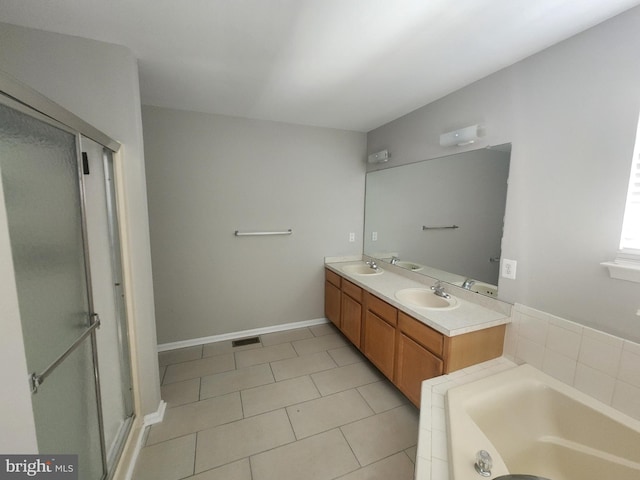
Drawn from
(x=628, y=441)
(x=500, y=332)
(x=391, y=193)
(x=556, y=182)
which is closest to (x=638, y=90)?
(x=556, y=182)

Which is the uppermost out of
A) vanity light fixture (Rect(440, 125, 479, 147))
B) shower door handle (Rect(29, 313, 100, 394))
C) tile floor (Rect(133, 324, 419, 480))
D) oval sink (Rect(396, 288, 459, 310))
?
vanity light fixture (Rect(440, 125, 479, 147))

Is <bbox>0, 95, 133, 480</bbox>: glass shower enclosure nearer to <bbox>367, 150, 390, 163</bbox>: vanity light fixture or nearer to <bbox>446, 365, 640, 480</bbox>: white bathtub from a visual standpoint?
<bbox>446, 365, 640, 480</bbox>: white bathtub

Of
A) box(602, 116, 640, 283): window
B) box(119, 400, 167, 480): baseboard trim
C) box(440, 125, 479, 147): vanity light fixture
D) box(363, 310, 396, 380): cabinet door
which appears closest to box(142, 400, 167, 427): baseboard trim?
box(119, 400, 167, 480): baseboard trim

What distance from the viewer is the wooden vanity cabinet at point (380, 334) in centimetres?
194

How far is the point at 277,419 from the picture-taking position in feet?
5.78

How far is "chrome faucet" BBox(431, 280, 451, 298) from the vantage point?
6.35 feet

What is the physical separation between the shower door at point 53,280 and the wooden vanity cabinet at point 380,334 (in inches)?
69.3

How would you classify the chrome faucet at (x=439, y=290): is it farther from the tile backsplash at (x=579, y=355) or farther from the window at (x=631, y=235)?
the window at (x=631, y=235)

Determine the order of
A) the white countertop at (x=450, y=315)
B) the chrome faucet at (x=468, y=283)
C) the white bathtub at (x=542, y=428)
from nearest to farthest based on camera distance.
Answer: the white bathtub at (x=542, y=428) < the white countertop at (x=450, y=315) < the chrome faucet at (x=468, y=283)

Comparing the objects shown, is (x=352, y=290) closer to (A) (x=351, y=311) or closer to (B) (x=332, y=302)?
(A) (x=351, y=311)

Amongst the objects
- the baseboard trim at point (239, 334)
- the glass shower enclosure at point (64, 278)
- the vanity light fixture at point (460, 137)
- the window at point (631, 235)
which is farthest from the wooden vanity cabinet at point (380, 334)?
the glass shower enclosure at point (64, 278)

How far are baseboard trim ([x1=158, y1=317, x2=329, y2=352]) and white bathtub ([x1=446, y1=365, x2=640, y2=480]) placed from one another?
2.03m

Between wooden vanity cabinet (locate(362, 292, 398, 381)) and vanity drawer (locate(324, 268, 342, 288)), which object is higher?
vanity drawer (locate(324, 268, 342, 288))

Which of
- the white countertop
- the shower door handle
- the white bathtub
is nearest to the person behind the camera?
the shower door handle
